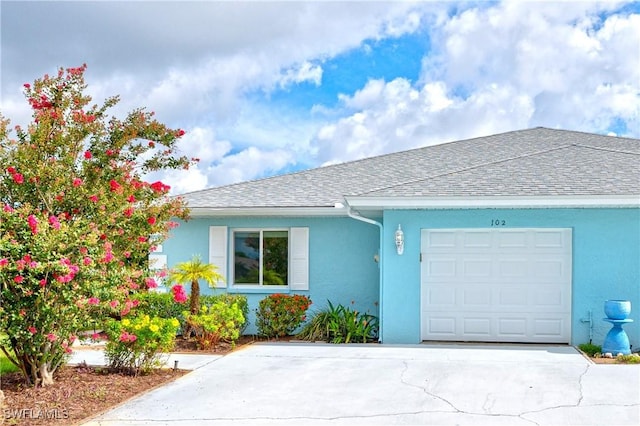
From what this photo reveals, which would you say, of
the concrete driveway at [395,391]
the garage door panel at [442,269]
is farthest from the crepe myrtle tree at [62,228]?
the garage door panel at [442,269]

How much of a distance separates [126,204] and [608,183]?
819 cm

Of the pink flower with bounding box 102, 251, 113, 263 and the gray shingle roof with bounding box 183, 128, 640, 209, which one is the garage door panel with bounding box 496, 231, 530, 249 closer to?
the gray shingle roof with bounding box 183, 128, 640, 209

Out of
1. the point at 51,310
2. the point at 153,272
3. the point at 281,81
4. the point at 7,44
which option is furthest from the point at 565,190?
the point at 7,44

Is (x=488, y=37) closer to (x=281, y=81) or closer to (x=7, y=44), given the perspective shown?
(x=281, y=81)

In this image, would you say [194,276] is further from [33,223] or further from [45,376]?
[33,223]

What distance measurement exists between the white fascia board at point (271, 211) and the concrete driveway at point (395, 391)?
3653 mm

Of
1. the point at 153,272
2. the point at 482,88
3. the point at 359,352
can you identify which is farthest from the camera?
the point at 482,88

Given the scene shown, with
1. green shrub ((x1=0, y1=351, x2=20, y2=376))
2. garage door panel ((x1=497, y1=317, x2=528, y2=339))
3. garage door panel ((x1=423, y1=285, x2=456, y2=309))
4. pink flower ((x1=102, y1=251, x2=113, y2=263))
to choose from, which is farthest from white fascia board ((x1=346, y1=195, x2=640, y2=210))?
green shrub ((x1=0, y1=351, x2=20, y2=376))

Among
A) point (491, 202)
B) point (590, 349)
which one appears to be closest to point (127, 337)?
point (491, 202)

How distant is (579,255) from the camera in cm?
1218

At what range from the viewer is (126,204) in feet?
31.4

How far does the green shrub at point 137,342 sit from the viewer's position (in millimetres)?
9242

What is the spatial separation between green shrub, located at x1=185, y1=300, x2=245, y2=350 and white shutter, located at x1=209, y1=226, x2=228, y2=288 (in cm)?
240

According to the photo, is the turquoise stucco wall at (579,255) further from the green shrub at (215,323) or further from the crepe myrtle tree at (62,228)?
the crepe myrtle tree at (62,228)
